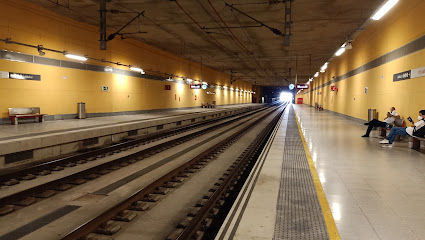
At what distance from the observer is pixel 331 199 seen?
3994 mm

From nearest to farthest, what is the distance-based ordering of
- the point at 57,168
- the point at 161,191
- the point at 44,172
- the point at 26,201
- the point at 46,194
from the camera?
the point at 26,201 → the point at 46,194 → the point at 161,191 → the point at 44,172 → the point at 57,168

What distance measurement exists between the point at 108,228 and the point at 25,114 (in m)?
10.8

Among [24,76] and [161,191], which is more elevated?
[24,76]

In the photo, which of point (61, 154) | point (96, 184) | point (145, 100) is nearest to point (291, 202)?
point (96, 184)

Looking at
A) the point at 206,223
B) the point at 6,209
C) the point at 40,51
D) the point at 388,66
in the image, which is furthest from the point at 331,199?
the point at 40,51

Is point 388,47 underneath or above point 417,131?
above

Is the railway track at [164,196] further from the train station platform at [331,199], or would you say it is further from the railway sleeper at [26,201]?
the railway sleeper at [26,201]

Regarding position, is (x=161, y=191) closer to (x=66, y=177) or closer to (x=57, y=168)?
(x=66, y=177)

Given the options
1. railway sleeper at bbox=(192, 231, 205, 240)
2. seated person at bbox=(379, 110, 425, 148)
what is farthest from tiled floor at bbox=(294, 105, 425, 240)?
railway sleeper at bbox=(192, 231, 205, 240)

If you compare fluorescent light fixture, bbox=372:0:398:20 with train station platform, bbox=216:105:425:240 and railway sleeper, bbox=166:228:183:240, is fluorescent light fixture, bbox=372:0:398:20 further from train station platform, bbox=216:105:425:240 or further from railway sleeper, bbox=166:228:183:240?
railway sleeper, bbox=166:228:183:240

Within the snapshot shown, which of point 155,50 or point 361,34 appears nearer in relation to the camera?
point 361,34

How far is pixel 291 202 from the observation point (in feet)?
12.7

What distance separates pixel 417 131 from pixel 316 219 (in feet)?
20.6

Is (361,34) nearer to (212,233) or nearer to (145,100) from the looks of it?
(145,100)
